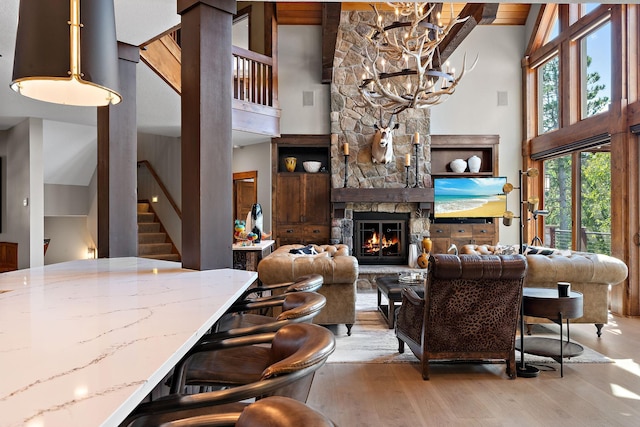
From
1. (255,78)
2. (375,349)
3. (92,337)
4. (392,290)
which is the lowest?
(375,349)

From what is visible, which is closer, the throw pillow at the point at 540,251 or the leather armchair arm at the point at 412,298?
the leather armchair arm at the point at 412,298

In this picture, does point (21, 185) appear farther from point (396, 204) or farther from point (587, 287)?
point (587, 287)

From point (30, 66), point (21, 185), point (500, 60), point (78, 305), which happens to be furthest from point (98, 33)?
point (500, 60)

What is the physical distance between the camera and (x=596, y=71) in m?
6.19

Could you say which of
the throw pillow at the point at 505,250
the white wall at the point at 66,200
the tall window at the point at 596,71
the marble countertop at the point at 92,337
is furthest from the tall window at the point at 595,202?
the white wall at the point at 66,200

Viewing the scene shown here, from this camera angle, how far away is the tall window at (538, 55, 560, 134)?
23.6 ft

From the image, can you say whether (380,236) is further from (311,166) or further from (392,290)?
(392,290)

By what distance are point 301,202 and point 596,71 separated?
5055 mm

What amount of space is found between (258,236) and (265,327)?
4.87m

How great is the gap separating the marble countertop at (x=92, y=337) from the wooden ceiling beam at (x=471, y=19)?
14.6ft

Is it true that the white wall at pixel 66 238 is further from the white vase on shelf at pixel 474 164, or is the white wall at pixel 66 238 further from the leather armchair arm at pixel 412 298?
the white vase on shelf at pixel 474 164

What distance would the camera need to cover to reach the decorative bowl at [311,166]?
7895 millimetres

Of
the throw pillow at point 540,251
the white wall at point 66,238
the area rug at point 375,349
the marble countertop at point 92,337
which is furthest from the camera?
the white wall at point 66,238

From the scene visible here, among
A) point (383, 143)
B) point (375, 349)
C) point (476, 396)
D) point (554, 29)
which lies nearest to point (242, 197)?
point (383, 143)
